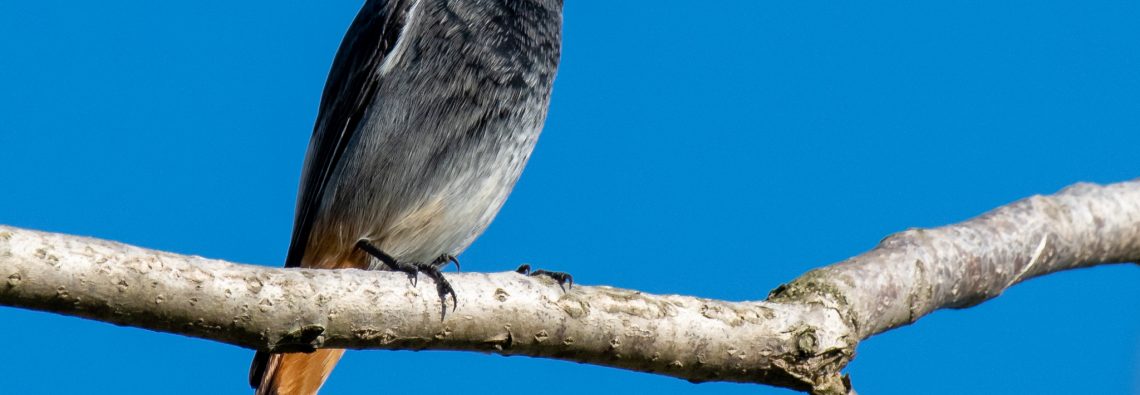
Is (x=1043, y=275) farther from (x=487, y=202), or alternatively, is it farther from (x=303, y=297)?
(x=303, y=297)

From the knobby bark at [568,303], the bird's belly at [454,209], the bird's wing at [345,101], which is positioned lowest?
the knobby bark at [568,303]

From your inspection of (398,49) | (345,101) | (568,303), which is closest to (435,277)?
(568,303)

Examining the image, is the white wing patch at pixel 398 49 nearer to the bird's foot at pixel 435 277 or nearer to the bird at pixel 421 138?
the bird at pixel 421 138

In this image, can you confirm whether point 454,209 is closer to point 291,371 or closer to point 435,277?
point 291,371

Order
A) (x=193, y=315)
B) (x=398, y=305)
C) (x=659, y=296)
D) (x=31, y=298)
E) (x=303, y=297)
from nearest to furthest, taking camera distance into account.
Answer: (x=31, y=298) → (x=193, y=315) → (x=303, y=297) → (x=398, y=305) → (x=659, y=296)

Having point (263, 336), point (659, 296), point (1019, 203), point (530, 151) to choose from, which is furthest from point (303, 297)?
point (1019, 203)

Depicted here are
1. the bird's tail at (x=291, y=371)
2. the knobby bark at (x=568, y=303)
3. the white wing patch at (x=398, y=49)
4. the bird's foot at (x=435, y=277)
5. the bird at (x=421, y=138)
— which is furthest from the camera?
the white wing patch at (x=398, y=49)

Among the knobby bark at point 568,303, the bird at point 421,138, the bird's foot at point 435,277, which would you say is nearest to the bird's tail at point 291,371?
the bird at point 421,138
